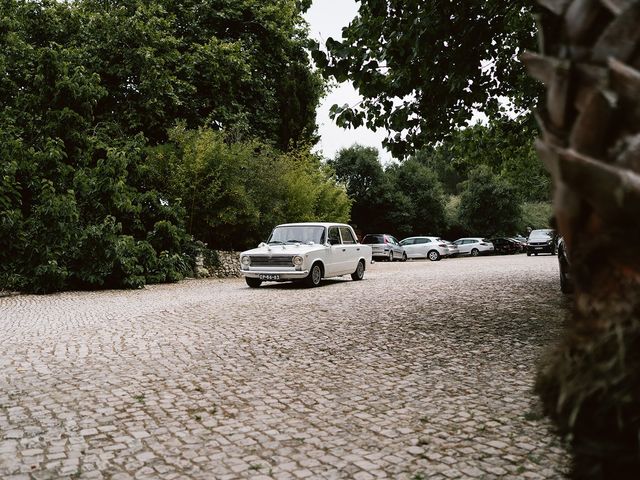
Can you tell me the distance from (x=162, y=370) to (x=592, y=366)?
5.10 metres

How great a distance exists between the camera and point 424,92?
8.73 metres

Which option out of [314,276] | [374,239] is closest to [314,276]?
[314,276]

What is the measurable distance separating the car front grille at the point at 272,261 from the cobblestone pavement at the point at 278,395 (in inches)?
Result: 203

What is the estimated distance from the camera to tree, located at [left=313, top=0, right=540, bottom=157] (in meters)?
7.87

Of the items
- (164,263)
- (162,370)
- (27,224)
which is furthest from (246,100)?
(162,370)

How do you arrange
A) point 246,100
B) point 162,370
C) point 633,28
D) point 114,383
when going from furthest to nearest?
point 246,100 → point 162,370 → point 114,383 → point 633,28

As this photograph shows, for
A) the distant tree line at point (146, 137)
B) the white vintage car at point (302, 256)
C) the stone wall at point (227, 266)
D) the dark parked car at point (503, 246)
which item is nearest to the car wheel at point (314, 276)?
the white vintage car at point (302, 256)

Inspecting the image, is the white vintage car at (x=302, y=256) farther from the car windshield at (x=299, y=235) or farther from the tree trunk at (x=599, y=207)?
the tree trunk at (x=599, y=207)

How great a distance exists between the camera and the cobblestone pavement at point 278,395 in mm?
3492

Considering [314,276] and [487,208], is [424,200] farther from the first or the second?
[314,276]

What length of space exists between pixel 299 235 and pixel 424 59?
28.8 feet

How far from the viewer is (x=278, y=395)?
496 centimetres

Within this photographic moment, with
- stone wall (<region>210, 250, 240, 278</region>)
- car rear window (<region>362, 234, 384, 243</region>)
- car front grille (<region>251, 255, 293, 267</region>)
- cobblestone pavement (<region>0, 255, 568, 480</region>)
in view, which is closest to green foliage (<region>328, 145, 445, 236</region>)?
car rear window (<region>362, 234, 384, 243</region>)

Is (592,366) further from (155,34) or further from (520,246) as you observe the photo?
(520,246)
